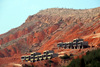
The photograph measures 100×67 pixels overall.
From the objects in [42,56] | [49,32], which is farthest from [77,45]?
[49,32]

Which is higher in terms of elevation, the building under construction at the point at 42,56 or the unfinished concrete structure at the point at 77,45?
the unfinished concrete structure at the point at 77,45

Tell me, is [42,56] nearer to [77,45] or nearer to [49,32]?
[77,45]

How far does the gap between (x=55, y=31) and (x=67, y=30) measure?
10527mm

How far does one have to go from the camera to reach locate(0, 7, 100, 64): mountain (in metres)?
90.0

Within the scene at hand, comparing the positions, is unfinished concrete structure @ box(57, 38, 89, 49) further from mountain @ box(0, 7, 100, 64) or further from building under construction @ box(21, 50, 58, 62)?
building under construction @ box(21, 50, 58, 62)

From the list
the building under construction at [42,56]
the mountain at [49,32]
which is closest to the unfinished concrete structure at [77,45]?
the mountain at [49,32]

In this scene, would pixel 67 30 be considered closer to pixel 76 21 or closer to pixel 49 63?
pixel 76 21

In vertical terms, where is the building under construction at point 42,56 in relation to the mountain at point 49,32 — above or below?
below

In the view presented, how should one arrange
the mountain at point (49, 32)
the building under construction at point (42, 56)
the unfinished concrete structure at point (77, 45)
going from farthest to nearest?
the mountain at point (49, 32) → the unfinished concrete structure at point (77, 45) → the building under construction at point (42, 56)

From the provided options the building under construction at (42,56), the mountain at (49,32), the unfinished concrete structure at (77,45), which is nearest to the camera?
the building under construction at (42,56)

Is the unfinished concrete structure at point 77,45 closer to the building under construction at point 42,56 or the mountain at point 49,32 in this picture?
the mountain at point 49,32

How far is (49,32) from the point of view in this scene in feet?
377

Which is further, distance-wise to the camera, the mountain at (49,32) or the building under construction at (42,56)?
the mountain at (49,32)

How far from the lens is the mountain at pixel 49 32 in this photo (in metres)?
90.0
